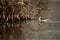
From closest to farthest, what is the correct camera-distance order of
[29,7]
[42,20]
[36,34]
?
[36,34] < [42,20] < [29,7]

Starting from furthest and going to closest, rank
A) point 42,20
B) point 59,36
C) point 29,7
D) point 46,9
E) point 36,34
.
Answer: point 46,9
point 29,7
point 42,20
point 36,34
point 59,36

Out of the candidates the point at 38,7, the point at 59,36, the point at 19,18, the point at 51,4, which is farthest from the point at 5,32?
the point at 51,4

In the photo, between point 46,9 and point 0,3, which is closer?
point 0,3

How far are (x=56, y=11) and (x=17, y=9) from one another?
211 centimetres

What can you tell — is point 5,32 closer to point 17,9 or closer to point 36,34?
point 36,34

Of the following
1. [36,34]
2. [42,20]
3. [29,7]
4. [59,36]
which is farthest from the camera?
[29,7]

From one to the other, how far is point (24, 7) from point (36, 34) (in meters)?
3.00

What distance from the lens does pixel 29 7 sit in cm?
1027

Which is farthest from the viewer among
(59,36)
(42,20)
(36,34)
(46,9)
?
(46,9)

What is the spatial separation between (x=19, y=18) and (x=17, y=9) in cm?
36

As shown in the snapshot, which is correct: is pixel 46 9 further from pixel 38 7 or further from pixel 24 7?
pixel 24 7

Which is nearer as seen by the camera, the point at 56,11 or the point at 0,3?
the point at 0,3

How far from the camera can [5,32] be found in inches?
295

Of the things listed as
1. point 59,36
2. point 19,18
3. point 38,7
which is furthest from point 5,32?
point 38,7
